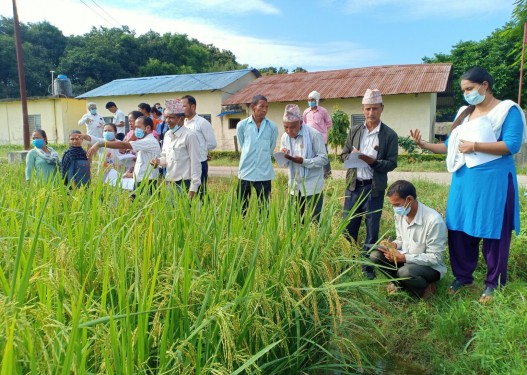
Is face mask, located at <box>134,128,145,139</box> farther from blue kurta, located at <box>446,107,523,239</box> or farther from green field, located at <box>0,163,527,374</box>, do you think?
blue kurta, located at <box>446,107,523,239</box>

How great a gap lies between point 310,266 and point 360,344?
81 centimetres

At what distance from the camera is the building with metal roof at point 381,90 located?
48.0 ft

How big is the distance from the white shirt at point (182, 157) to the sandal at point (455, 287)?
87.6 inches

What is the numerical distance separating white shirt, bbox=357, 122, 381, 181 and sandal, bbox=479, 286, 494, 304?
1129 millimetres

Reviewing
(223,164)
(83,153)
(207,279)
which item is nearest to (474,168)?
(207,279)

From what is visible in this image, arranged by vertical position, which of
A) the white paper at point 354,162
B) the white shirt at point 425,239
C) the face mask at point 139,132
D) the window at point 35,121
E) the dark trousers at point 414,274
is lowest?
the dark trousers at point 414,274

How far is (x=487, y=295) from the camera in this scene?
9.29 feet

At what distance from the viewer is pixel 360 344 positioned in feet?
7.73

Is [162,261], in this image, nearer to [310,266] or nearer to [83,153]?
[310,266]

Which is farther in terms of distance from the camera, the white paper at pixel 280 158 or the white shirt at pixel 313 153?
the white shirt at pixel 313 153

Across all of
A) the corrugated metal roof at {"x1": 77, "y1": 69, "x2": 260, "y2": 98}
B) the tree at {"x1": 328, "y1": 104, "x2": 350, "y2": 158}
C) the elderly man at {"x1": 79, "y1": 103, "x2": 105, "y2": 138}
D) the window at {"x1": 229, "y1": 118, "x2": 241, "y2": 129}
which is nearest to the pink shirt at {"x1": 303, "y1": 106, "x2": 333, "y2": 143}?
the elderly man at {"x1": 79, "y1": 103, "x2": 105, "y2": 138}

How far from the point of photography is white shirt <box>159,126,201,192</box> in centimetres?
385

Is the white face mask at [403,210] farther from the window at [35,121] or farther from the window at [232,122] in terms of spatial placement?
the window at [35,121]

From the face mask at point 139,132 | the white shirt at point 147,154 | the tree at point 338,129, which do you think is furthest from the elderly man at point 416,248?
the tree at point 338,129
